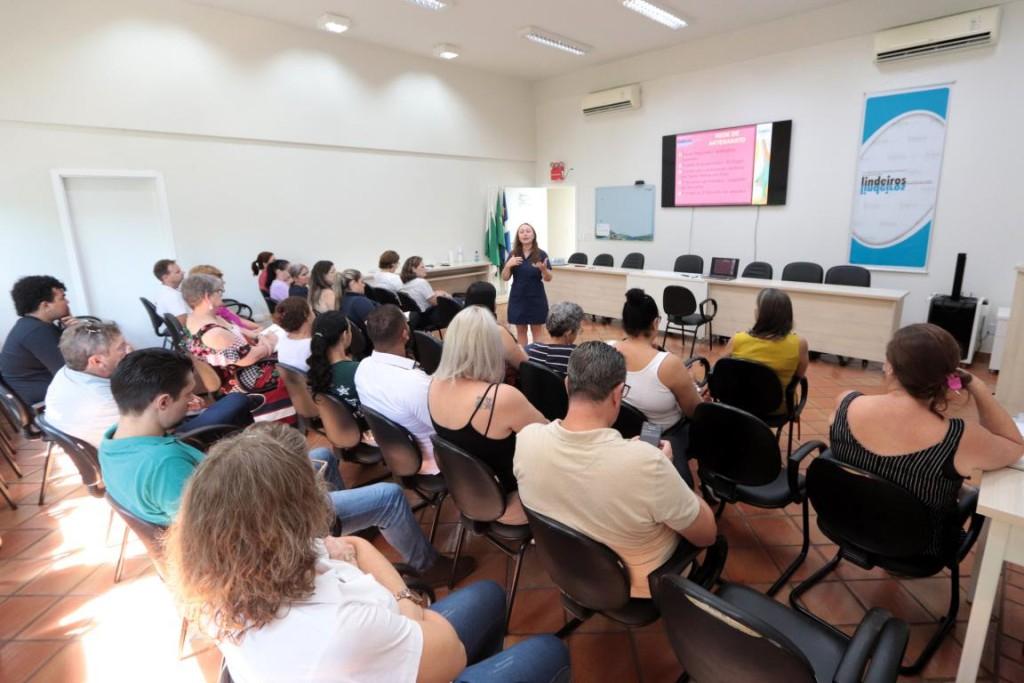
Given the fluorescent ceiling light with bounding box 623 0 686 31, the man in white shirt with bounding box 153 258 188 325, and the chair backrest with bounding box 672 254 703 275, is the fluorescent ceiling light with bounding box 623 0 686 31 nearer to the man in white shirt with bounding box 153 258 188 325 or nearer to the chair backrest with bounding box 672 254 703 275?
the chair backrest with bounding box 672 254 703 275

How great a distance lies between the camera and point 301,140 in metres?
6.61

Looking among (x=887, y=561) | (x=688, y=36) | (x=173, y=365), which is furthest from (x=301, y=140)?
(x=887, y=561)

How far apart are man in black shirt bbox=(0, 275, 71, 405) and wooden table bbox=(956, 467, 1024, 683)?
4.40 meters

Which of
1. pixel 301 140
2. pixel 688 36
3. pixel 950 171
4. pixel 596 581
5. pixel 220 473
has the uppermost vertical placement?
pixel 688 36

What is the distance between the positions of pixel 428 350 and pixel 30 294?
7.93 ft

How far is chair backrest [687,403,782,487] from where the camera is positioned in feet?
6.39

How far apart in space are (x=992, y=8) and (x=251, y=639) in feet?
24.0

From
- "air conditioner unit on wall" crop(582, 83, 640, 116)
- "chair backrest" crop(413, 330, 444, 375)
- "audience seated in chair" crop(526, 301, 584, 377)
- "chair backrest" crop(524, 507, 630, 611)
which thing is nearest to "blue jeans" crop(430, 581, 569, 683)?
"chair backrest" crop(524, 507, 630, 611)

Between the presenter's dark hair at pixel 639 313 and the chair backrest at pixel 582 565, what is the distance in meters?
1.19

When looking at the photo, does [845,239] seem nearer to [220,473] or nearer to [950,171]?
[950,171]

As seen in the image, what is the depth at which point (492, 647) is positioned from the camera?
140 cm

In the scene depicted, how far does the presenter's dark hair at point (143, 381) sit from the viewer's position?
1.60 m

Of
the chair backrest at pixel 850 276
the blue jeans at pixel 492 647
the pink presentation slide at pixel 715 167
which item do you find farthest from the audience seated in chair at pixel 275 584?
the pink presentation slide at pixel 715 167

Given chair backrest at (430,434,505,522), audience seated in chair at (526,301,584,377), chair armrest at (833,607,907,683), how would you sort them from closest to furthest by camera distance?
1. chair armrest at (833,607,907,683)
2. chair backrest at (430,434,505,522)
3. audience seated in chair at (526,301,584,377)
